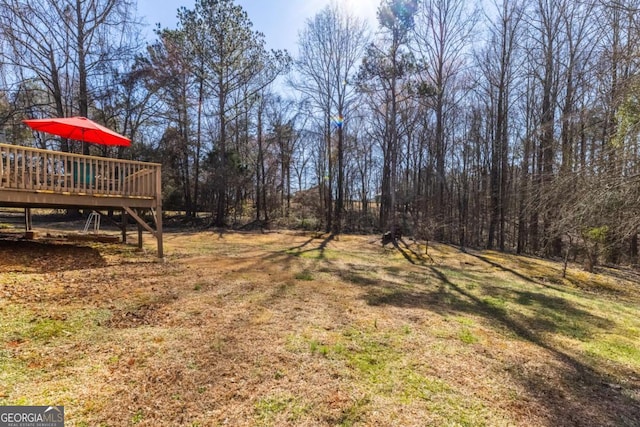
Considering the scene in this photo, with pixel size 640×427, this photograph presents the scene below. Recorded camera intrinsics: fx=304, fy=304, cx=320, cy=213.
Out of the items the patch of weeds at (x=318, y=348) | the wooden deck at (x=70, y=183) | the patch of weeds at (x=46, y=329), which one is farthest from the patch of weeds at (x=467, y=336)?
the wooden deck at (x=70, y=183)

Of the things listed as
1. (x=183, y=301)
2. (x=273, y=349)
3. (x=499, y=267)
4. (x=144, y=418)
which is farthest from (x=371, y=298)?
(x=499, y=267)

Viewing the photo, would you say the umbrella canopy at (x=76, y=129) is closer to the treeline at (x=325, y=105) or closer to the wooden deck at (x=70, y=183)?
the wooden deck at (x=70, y=183)

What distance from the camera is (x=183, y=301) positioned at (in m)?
4.08

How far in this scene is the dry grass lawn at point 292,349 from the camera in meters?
2.15

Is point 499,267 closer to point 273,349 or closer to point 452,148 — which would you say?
point 273,349

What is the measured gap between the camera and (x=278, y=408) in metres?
2.14

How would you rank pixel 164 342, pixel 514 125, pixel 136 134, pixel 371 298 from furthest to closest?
pixel 136 134, pixel 514 125, pixel 371 298, pixel 164 342

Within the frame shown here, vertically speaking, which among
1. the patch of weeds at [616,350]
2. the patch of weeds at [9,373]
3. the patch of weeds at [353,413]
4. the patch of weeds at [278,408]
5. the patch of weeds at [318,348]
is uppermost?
the patch of weeds at [9,373]

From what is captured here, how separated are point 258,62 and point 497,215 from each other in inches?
584

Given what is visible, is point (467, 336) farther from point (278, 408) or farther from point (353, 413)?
point (278, 408)

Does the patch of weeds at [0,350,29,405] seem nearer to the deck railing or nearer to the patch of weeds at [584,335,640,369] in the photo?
the deck railing

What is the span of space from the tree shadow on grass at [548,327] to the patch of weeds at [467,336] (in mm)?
599

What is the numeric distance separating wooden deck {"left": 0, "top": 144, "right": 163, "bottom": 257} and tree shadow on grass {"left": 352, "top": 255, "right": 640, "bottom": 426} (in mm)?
4918

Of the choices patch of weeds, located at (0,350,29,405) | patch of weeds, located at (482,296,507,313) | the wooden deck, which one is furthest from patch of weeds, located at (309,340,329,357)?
the wooden deck
